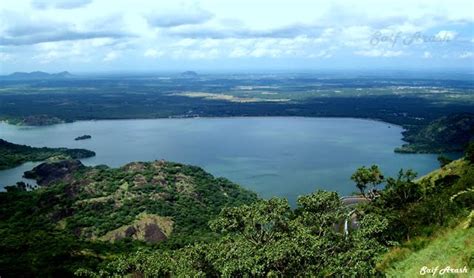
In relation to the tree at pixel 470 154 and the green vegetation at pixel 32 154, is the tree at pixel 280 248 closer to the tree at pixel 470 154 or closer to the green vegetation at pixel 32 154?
the tree at pixel 470 154

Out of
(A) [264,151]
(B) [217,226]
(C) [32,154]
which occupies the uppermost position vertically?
(B) [217,226]

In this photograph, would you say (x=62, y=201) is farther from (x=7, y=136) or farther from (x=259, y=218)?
(x=7, y=136)

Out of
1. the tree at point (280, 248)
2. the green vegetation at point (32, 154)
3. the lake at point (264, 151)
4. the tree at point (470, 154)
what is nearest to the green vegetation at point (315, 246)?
the tree at point (280, 248)

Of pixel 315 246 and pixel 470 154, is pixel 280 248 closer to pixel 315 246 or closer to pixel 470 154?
pixel 315 246

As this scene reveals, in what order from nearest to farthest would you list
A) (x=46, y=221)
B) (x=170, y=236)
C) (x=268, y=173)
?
(x=170, y=236) < (x=46, y=221) < (x=268, y=173)

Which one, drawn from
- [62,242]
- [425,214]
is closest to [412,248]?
[425,214]

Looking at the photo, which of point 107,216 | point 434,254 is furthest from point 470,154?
point 107,216
